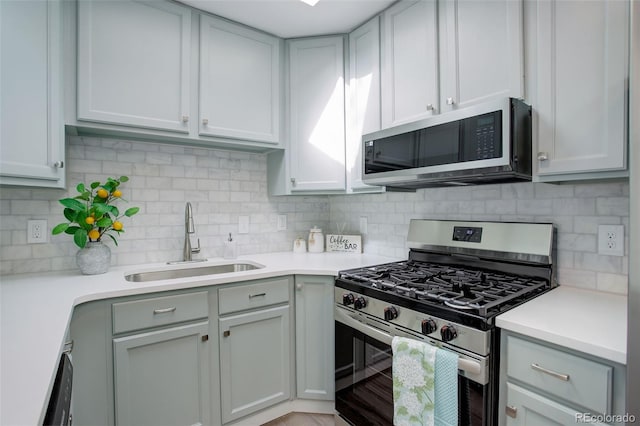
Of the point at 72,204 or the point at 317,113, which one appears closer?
the point at 72,204

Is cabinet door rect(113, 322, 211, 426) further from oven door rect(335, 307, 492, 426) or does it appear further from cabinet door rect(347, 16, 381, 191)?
cabinet door rect(347, 16, 381, 191)

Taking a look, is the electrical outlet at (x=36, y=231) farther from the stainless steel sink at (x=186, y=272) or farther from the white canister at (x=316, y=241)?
the white canister at (x=316, y=241)

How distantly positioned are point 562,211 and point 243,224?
6.55 feet

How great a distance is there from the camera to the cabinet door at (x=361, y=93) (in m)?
2.14

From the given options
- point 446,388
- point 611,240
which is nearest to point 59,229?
point 446,388

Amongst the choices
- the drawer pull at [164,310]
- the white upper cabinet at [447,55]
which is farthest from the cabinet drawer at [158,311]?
the white upper cabinet at [447,55]

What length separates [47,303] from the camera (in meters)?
1.30

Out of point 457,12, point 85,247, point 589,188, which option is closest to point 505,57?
point 457,12

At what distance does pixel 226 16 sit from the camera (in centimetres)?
212

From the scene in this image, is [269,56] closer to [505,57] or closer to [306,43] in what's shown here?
[306,43]

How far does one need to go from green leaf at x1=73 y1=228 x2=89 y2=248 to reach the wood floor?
1.44 metres

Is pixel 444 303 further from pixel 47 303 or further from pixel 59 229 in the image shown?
pixel 59 229

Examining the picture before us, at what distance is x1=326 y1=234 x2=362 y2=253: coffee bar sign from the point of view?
264 cm

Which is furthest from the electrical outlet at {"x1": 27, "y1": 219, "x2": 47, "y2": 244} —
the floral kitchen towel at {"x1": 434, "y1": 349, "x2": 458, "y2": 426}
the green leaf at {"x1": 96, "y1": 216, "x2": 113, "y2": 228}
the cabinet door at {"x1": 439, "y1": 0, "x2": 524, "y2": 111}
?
the cabinet door at {"x1": 439, "y1": 0, "x2": 524, "y2": 111}
